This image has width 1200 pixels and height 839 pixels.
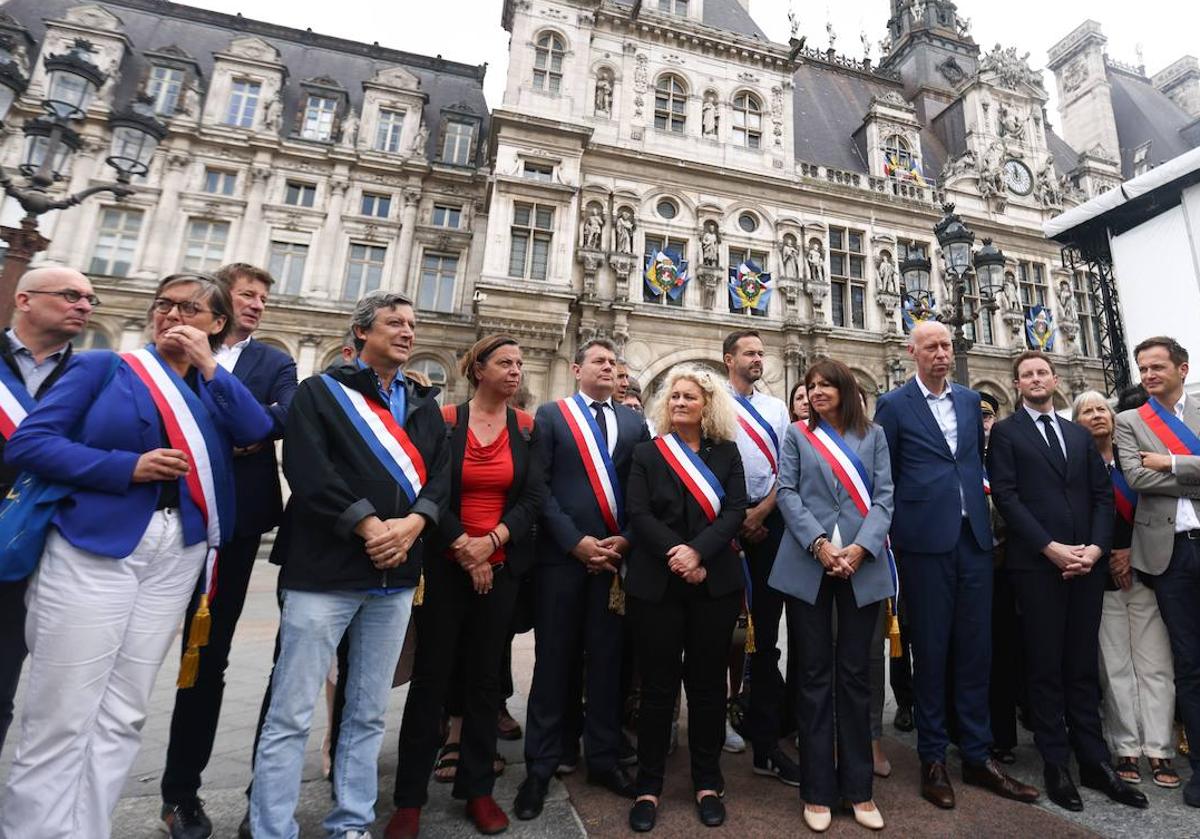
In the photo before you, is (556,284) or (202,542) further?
(556,284)

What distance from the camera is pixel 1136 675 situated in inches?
146

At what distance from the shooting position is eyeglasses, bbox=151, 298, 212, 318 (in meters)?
2.63

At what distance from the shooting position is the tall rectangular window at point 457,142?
19.2 m

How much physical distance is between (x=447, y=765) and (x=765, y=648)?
2.06 meters

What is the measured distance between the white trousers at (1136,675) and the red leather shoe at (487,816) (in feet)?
12.7

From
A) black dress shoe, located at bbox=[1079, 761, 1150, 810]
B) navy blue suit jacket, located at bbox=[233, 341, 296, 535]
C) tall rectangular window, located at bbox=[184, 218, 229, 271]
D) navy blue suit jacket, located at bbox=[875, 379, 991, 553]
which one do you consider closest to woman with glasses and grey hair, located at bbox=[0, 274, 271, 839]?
navy blue suit jacket, located at bbox=[233, 341, 296, 535]

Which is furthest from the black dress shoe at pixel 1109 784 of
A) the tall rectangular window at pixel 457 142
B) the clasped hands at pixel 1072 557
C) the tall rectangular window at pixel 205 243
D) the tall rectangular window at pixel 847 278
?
the tall rectangular window at pixel 205 243

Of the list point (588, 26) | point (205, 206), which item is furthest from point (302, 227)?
point (588, 26)

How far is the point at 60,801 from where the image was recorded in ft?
6.59

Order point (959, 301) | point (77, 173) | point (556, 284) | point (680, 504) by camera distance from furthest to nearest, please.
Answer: point (77, 173), point (556, 284), point (959, 301), point (680, 504)

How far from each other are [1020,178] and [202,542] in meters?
28.5

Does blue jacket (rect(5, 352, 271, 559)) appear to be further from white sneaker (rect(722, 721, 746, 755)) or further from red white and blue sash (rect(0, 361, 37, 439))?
white sneaker (rect(722, 721, 746, 755))

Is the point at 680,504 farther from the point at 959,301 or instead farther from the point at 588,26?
the point at 588,26

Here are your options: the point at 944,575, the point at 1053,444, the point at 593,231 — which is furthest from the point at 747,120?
the point at 944,575
